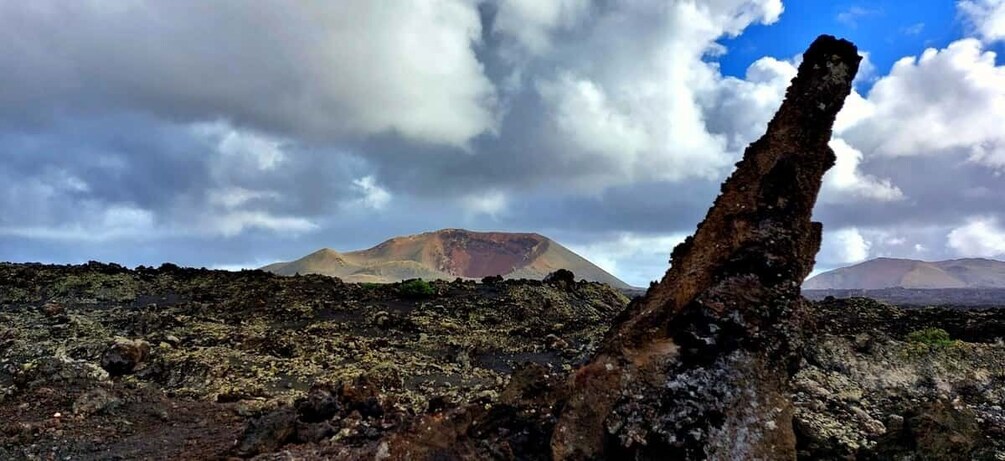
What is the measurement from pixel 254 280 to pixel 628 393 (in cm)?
2402

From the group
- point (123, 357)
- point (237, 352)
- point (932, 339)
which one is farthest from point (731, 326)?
point (932, 339)

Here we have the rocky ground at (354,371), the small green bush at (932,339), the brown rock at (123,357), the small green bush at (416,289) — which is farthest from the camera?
the small green bush at (416,289)

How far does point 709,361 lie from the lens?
7.12 metres

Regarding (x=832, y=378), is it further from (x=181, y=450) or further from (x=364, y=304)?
(x=364, y=304)

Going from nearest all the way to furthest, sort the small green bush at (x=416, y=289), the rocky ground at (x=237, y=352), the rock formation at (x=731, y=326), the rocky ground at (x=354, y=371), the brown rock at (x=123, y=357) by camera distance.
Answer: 1. the rock formation at (x=731, y=326)
2. the rocky ground at (x=354, y=371)
3. the rocky ground at (x=237, y=352)
4. the brown rock at (x=123, y=357)
5. the small green bush at (x=416, y=289)

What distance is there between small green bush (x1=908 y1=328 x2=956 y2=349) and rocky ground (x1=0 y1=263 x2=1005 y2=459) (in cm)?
8

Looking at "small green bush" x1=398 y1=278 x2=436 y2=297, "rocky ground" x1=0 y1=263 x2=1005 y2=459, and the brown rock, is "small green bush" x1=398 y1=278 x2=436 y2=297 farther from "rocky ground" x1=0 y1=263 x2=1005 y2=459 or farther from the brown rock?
the brown rock

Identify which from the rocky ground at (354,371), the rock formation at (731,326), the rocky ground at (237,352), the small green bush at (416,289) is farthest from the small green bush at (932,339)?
the small green bush at (416,289)

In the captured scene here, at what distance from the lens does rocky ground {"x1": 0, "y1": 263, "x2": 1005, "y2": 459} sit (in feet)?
26.4

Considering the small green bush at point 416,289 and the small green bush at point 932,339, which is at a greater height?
the small green bush at point 416,289

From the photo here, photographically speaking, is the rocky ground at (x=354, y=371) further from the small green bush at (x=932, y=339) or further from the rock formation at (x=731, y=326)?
the rock formation at (x=731, y=326)

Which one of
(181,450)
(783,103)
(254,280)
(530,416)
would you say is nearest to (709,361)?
(530,416)

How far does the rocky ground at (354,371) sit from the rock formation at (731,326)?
3.16 feet

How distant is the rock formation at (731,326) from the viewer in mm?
6613
